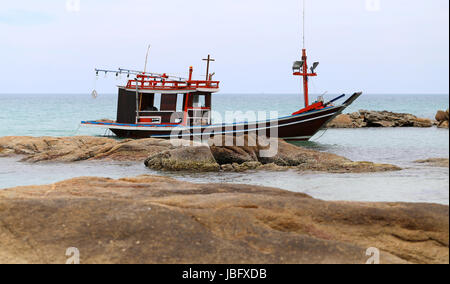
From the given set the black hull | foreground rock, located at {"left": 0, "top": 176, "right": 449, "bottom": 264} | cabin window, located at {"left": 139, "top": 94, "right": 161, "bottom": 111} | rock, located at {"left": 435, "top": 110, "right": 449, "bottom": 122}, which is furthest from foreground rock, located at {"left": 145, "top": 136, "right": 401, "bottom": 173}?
rock, located at {"left": 435, "top": 110, "right": 449, "bottom": 122}

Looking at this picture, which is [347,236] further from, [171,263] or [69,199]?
[69,199]

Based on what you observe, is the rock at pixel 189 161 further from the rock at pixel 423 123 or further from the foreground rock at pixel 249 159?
the rock at pixel 423 123

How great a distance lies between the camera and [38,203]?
552 centimetres

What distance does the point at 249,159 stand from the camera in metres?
17.3

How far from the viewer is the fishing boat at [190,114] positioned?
26.4 meters

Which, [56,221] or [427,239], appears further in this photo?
[56,221]

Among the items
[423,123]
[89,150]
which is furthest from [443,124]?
[423,123]

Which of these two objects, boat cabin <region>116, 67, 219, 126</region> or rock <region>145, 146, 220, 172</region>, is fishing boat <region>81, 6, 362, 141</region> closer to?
boat cabin <region>116, 67, 219, 126</region>

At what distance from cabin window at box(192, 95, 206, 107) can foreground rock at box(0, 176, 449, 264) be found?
21.2 metres

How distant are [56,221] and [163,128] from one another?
72.9 ft
